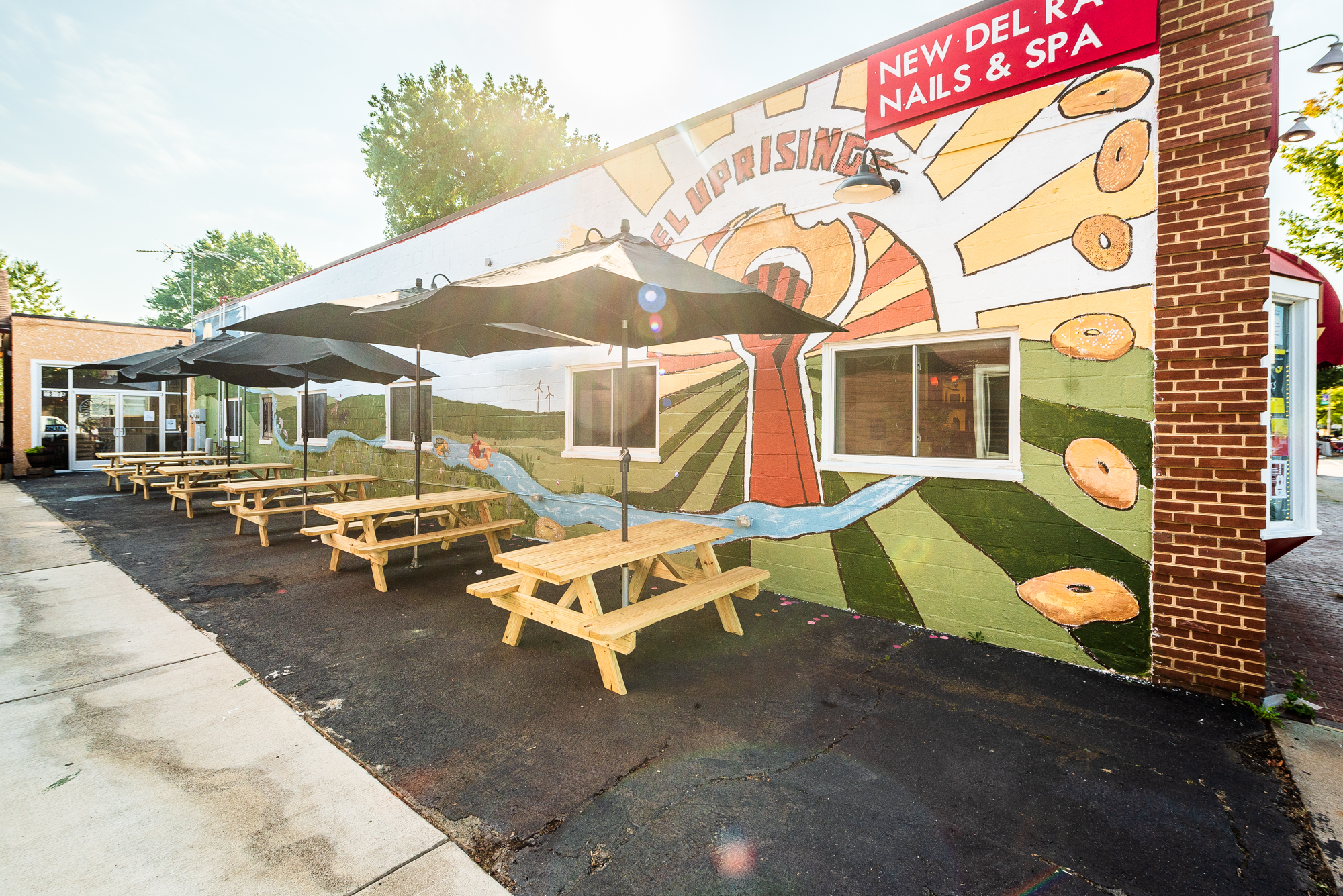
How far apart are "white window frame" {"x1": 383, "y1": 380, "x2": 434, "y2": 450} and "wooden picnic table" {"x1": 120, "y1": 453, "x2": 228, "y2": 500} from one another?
396 centimetres

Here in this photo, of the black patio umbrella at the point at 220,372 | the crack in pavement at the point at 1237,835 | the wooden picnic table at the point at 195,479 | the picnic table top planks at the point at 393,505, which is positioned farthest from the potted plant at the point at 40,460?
the crack in pavement at the point at 1237,835

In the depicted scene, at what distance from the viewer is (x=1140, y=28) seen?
3494mm

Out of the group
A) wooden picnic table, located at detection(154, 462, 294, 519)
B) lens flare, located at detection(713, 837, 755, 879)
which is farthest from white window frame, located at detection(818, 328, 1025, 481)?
wooden picnic table, located at detection(154, 462, 294, 519)

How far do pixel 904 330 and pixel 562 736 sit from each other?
3.64m

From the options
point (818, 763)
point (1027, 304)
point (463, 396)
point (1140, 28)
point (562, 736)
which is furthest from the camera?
point (463, 396)

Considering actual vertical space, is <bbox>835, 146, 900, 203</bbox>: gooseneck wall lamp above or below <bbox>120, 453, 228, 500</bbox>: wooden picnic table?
above

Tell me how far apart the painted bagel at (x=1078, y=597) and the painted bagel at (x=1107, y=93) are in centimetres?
293

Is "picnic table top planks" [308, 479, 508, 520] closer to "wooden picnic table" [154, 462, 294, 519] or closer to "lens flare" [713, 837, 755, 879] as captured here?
"wooden picnic table" [154, 462, 294, 519]

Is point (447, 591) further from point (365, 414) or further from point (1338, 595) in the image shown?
point (1338, 595)

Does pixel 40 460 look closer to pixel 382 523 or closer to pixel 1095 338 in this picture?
pixel 382 523

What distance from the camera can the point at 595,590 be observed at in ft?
13.1

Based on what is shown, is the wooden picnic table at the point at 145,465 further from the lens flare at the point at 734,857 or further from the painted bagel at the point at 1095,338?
the painted bagel at the point at 1095,338

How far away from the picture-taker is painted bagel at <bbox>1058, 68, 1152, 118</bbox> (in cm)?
352

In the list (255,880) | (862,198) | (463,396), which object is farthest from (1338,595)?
(463,396)
